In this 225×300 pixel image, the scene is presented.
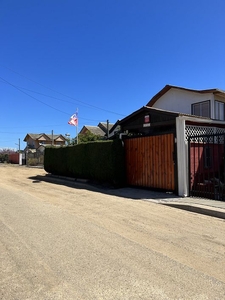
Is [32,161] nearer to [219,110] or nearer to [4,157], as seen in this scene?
[4,157]

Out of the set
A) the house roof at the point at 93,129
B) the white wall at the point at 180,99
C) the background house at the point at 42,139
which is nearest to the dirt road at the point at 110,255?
the white wall at the point at 180,99

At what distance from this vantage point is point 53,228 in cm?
582

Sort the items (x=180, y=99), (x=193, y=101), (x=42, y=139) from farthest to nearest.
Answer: (x=42, y=139) < (x=180, y=99) < (x=193, y=101)

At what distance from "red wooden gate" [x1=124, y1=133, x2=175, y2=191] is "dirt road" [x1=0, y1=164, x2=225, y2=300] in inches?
127

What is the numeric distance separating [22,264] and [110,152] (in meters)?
8.86

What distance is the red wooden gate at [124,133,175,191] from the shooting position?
1063 cm

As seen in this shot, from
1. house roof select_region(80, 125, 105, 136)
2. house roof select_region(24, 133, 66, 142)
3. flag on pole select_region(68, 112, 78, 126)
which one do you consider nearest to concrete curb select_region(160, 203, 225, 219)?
flag on pole select_region(68, 112, 78, 126)

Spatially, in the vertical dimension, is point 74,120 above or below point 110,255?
above

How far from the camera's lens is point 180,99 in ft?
59.2

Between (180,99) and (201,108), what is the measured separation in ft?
6.31

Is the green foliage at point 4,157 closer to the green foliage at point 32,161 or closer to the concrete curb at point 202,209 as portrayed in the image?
the green foliage at point 32,161

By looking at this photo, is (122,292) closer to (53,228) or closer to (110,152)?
(53,228)

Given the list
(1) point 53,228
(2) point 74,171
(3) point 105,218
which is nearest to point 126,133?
(2) point 74,171

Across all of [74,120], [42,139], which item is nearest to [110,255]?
[74,120]
